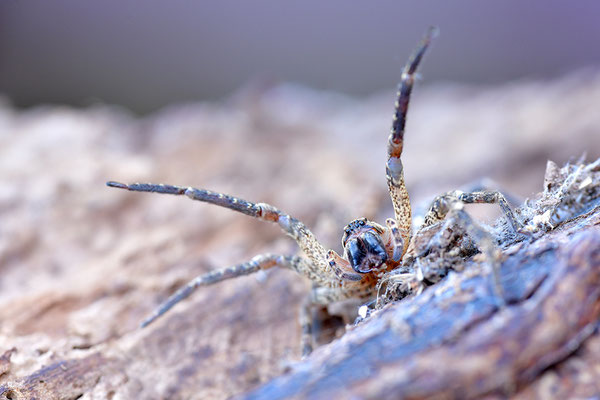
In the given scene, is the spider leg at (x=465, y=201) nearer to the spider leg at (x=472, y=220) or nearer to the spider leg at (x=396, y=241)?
the spider leg at (x=472, y=220)

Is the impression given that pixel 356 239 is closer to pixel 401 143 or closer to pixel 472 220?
pixel 401 143

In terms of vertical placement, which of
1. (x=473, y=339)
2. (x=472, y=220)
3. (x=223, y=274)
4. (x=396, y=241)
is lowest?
(x=473, y=339)

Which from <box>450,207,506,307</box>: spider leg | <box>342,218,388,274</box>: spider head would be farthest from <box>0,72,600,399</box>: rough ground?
<box>342,218,388,274</box>: spider head

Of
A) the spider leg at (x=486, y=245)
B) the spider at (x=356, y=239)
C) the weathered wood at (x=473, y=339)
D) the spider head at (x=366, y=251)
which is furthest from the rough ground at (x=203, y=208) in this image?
the spider head at (x=366, y=251)

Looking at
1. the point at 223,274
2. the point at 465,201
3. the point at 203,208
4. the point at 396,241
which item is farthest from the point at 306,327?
the point at 203,208

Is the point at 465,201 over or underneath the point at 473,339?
over

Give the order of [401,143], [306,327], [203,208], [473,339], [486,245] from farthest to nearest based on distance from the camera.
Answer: [203,208]
[306,327]
[401,143]
[486,245]
[473,339]

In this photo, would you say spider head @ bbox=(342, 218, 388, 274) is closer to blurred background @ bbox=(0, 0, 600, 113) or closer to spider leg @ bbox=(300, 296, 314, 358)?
spider leg @ bbox=(300, 296, 314, 358)
